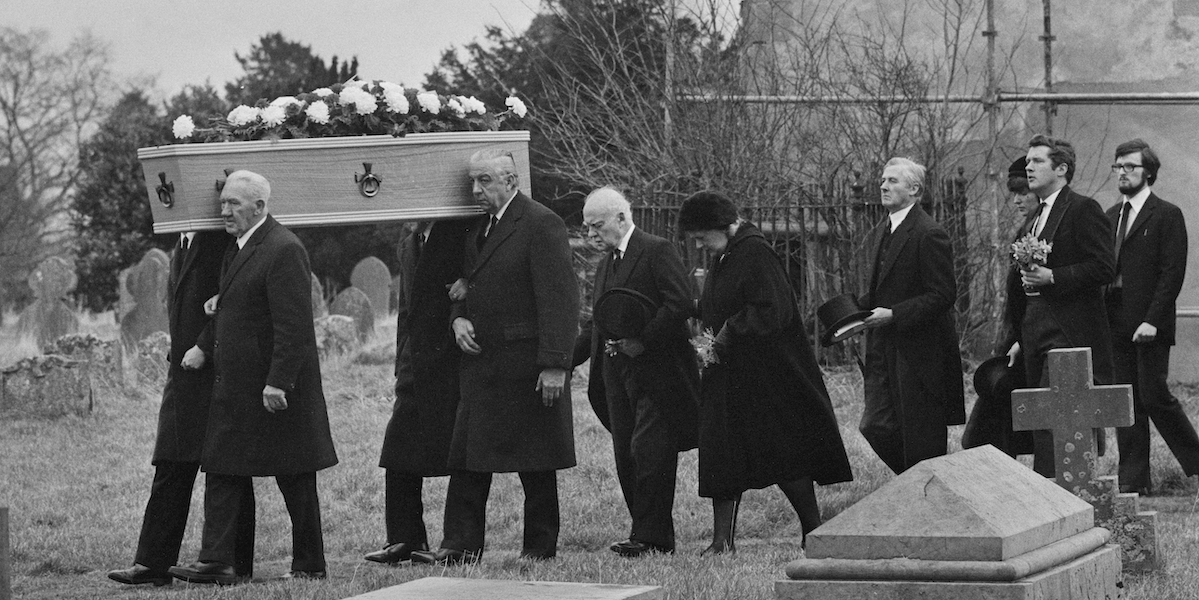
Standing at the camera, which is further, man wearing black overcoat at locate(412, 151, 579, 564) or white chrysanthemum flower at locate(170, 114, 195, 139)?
man wearing black overcoat at locate(412, 151, 579, 564)

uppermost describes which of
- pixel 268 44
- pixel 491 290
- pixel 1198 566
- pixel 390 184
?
pixel 268 44

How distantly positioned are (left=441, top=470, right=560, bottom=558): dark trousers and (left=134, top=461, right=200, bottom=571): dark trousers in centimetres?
119

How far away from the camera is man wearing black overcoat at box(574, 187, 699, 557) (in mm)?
8070

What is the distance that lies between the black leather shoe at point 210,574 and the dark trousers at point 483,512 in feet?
3.17

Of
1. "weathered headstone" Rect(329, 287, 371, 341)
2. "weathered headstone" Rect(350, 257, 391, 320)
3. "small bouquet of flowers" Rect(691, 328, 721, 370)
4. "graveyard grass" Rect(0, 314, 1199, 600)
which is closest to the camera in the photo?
"graveyard grass" Rect(0, 314, 1199, 600)

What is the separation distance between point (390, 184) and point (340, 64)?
3846cm

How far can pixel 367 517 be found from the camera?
9.84 m

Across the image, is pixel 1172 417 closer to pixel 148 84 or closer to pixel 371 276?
pixel 371 276

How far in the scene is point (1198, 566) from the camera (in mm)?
6824

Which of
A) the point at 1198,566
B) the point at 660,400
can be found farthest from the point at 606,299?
the point at 1198,566

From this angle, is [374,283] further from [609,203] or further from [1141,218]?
[609,203]

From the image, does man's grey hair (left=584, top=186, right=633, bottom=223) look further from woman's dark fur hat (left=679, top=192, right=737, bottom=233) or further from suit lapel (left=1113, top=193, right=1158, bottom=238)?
suit lapel (left=1113, top=193, right=1158, bottom=238)

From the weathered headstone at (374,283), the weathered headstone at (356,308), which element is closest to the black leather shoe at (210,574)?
the weathered headstone at (356,308)

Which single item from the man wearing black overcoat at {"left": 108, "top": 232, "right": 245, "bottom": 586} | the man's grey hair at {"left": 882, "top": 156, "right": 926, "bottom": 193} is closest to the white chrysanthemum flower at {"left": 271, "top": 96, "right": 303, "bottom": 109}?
the man wearing black overcoat at {"left": 108, "top": 232, "right": 245, "bottom": 586}
